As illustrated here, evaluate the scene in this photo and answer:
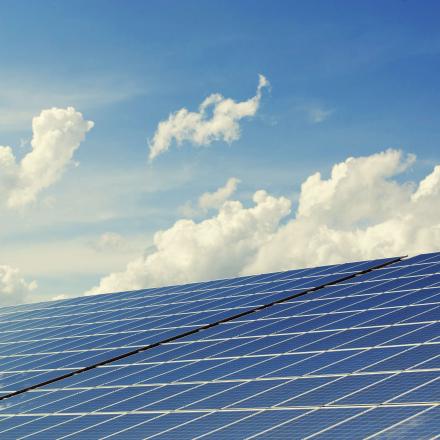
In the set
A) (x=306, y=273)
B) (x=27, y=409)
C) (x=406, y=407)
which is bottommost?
(x=406, y=407)

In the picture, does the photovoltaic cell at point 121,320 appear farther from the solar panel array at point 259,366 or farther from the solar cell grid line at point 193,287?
the solar panel array at point 259,366

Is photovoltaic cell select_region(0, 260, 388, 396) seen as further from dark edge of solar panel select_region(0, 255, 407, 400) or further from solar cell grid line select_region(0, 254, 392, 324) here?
dark edge of solar panel select_region(0, 255, 407, 400)

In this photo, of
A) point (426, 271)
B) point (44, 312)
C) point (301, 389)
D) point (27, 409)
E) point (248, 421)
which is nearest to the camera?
point (248, 421)

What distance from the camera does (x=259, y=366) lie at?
20609 mm

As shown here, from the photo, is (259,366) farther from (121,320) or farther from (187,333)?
(121,320)

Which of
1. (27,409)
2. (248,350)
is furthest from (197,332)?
(27,409)

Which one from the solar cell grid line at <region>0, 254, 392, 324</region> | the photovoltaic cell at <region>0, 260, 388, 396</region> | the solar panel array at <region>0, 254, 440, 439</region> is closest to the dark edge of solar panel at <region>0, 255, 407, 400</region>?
the solar panel array at <region>0, 254, 440, 439</region>

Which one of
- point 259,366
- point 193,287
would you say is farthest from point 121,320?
point 259,366

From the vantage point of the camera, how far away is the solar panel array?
15.9 m

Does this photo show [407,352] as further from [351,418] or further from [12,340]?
[12,340]

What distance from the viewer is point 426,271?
29141 millimetres

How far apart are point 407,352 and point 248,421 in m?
4.44

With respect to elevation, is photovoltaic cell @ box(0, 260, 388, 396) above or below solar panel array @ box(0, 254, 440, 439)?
above

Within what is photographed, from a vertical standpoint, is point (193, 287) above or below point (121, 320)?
above
